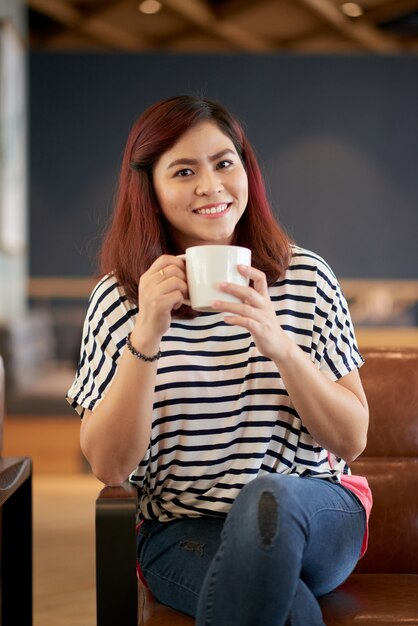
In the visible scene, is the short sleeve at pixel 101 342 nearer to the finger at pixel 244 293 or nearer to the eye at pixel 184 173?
the eye at pixel 184 173

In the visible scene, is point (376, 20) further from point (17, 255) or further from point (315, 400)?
point (315, 400)

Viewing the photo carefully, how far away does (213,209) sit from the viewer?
1.59 m

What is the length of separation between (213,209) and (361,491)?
0.54 metres

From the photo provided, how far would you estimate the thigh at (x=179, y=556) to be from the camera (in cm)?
145

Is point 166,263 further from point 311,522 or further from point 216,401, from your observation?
point 311,522

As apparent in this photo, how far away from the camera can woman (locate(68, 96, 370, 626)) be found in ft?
4.70

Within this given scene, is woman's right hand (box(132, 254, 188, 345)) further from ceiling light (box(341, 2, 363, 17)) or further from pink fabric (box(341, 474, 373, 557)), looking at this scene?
ceiling light (box(341, 2, 363, 17))

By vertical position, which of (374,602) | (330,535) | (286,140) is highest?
(286,140)

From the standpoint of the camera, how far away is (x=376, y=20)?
748 centimetres

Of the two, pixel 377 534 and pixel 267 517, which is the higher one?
pixel 267 517

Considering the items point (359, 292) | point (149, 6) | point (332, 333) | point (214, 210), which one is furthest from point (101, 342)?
point (359, 292)

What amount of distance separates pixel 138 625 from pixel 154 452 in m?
0.30

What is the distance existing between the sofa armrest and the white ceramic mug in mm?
335

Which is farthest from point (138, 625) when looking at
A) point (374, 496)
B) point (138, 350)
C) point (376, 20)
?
point (376, 20)
